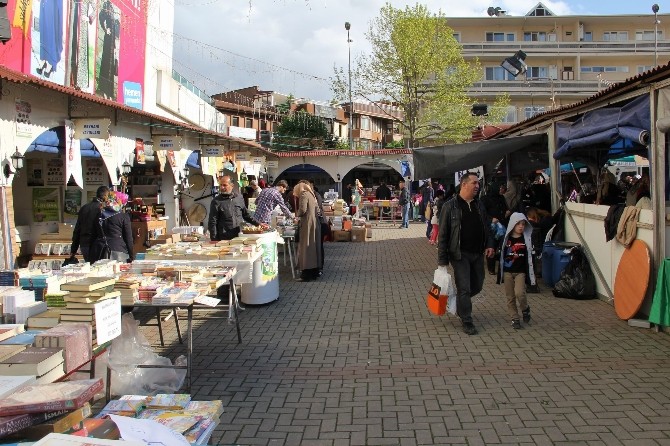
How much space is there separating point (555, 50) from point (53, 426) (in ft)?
145

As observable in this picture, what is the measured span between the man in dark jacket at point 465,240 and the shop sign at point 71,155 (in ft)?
16.9

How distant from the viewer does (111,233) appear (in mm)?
7277

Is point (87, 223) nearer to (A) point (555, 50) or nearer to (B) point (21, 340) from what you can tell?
(B) point (21, 340)

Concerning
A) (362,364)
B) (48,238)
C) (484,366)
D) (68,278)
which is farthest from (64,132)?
(484,366)

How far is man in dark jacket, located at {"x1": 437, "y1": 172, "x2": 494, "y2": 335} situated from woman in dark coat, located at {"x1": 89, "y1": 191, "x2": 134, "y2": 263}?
13.5ft

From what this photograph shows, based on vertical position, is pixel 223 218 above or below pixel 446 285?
above

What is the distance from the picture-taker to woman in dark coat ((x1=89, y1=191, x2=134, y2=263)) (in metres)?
7.21

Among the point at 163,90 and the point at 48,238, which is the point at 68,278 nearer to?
the point at 48,238

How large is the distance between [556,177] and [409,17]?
76.3 feet

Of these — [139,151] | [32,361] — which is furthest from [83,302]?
[139,151]

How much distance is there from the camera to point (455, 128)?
111 feet

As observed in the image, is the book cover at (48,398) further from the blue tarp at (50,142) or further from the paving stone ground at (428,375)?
the blue tarp at (50,142)

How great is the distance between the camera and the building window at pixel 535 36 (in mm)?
42875

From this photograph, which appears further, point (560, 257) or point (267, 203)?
point (267, 203)
